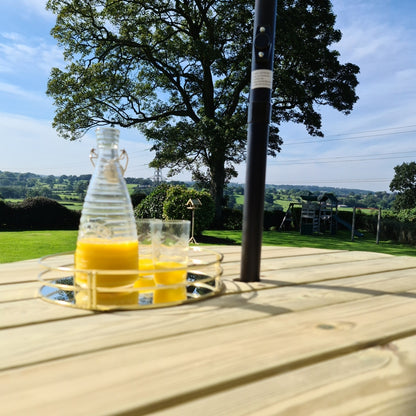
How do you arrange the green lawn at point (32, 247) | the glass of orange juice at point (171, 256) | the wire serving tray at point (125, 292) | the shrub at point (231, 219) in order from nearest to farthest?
the wire serving tray at point (125, 292), the glass of orange juice at point (171, 256), the green lawn at point (32, 247), the shrub at point (231, 219)

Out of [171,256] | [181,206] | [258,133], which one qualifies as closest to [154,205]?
[181,206]

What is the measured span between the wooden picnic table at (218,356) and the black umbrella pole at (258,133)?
15cm

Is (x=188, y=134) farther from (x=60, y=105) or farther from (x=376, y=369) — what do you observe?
(x=376, y=369)

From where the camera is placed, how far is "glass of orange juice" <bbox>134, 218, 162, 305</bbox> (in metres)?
0.90

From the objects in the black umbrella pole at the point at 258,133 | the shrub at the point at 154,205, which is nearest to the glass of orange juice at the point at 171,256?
the black umbrella pole at the point at 258,133

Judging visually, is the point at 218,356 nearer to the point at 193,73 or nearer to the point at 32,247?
the point at 32,247

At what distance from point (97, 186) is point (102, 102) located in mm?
12671

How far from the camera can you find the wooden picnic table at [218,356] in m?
0.46

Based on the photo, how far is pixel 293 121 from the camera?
13.5m

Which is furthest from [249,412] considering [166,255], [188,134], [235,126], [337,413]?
[188,134]

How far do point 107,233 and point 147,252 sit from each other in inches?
8.0

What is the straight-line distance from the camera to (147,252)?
39.6 inches

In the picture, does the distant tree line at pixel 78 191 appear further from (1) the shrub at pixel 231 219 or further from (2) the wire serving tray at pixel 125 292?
(2) the wire serving tray at pixel 125 292

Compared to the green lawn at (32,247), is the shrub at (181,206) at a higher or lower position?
higher
